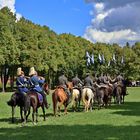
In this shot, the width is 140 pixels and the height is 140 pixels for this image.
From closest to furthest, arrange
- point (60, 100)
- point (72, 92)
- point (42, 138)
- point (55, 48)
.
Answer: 1. point (42, 138)
2. point (60, 100)
3. point (72, 92)
4. point (55, 48)

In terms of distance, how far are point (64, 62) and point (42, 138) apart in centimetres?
8770

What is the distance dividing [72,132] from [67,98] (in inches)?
400

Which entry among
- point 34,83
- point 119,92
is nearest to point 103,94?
point 119,92

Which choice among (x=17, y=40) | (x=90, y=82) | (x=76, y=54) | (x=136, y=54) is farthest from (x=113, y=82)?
(x=136, y=54)

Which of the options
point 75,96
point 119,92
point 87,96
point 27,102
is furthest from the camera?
point 119,92

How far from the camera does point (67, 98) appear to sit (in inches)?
1153

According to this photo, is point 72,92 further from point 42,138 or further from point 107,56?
point 107,56

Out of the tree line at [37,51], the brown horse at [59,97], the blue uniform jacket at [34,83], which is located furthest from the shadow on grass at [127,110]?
the tree line at [37,51]

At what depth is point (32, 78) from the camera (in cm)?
2456

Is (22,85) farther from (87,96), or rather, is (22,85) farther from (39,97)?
(87,96)

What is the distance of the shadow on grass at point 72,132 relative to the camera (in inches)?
693

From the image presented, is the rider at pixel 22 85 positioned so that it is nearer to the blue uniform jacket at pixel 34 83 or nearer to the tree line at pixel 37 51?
the blue uniform jacket at pixel 34 83

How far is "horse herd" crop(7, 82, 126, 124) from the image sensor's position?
23.8 metres

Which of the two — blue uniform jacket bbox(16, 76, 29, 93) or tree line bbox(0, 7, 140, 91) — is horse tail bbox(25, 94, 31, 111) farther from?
tree line bbox(0, 7, 140, 91)
